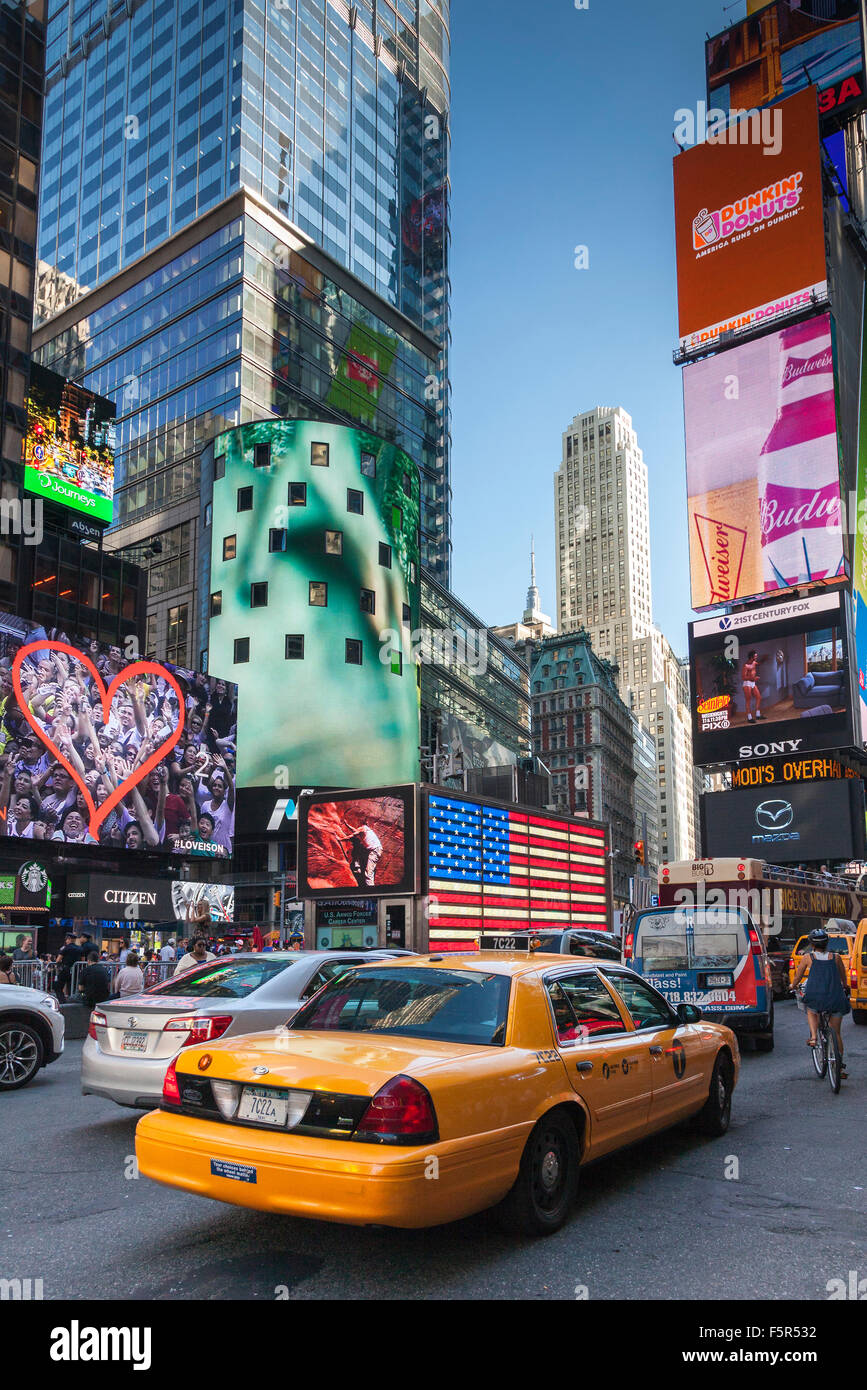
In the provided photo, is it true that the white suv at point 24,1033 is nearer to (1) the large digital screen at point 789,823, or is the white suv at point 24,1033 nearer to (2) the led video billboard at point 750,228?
(1) the large digital screen at point 789,823

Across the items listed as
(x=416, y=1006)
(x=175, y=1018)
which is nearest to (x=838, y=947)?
(x=175, y=1018)

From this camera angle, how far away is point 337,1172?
4.65 metres

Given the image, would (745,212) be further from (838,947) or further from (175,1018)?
(175,1018)

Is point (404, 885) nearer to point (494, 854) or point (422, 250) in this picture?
point (494, 854)

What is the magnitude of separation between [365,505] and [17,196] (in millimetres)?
25701

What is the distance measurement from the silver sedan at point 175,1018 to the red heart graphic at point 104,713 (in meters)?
34.8

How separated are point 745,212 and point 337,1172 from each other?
8297cm

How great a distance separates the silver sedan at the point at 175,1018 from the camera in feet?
27.6

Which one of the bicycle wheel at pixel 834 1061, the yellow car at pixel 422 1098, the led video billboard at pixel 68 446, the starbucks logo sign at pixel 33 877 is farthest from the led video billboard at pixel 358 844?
the led video billboard at pixel 68 446

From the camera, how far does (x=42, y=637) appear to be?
42.3 meters

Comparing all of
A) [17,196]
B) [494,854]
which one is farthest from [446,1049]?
[17,196]

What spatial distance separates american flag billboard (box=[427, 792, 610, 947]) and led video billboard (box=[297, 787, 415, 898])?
28.9 inches

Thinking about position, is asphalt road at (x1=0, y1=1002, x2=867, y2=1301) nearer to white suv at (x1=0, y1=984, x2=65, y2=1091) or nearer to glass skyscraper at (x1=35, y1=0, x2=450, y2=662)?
white suv at (x1=0, y1=984, x2=65, y2=1091)

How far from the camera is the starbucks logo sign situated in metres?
41.0
